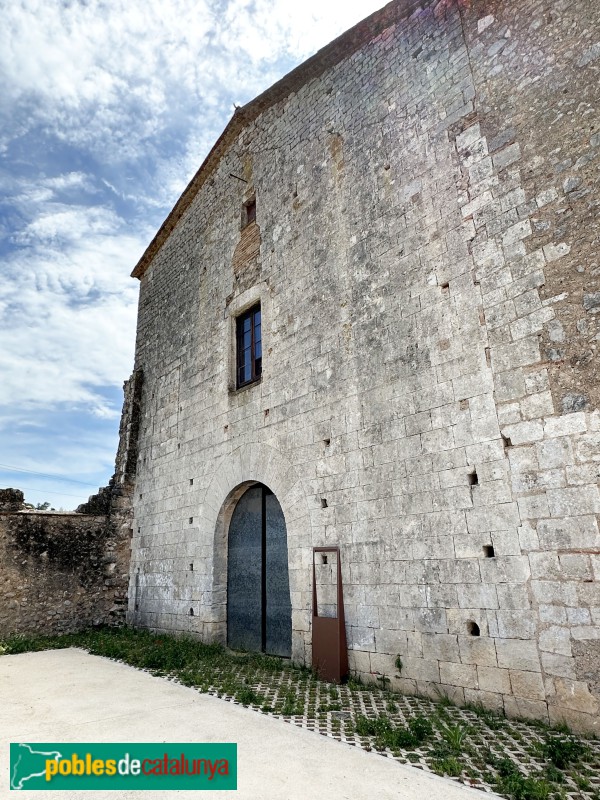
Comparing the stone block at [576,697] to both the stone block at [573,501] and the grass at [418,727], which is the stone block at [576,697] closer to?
the grass at [418,727]

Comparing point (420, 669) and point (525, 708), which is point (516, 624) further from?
point (420, 669)

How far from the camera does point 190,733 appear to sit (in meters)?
3.63

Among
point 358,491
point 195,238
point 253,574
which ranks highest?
point 195,238

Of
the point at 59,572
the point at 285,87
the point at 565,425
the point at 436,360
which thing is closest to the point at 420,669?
the point at 565,425

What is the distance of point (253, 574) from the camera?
7137 millimetres

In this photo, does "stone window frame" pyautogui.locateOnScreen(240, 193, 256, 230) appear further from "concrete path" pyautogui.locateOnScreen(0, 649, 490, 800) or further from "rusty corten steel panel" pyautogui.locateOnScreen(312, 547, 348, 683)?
"concrete path" pyautogui.locateOnScreen(0, 649, 490, 800)

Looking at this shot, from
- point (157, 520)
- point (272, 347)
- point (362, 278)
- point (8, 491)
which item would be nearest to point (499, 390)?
point (362, 278)

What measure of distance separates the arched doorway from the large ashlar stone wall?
25 centimetres

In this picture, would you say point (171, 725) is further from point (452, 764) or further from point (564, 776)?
point (564, 776)

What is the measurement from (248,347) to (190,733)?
220 inches

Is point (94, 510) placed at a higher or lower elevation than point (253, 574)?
higher

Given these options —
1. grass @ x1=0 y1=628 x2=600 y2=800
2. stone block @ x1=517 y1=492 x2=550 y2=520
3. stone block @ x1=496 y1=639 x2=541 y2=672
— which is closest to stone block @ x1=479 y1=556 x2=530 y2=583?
stone block @ x1=517 y1=492 x2=550 y2=520

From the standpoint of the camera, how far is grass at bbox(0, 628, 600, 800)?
2.85 meters

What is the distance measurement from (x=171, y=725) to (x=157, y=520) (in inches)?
224
